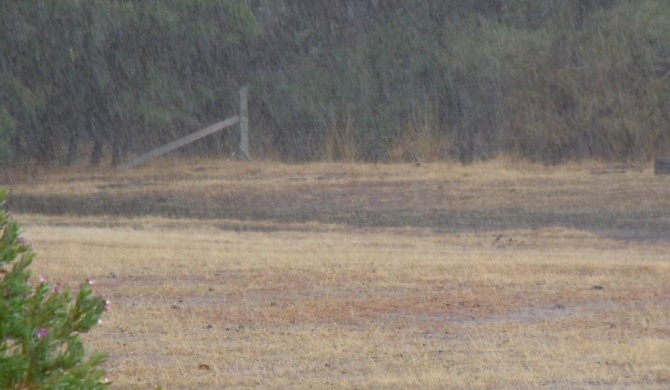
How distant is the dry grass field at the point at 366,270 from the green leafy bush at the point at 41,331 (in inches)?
119

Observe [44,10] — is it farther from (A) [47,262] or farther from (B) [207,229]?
(A) [47,262]

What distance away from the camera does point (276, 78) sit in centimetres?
2581

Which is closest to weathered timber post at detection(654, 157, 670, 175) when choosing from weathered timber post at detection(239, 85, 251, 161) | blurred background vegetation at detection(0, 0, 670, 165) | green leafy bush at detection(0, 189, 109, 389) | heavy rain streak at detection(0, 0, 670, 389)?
heavy rain streak at detection(0, 0, 670, 389)

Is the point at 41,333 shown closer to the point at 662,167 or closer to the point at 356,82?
the point at 662,167

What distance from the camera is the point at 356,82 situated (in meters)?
25.2

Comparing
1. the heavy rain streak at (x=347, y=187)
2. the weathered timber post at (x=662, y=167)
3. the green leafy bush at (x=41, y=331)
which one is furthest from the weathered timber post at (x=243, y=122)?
the green leafy bush at (x=41, y=331)

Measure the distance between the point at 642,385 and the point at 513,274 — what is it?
197 inches

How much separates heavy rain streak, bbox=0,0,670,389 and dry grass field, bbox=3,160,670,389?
0.04 m

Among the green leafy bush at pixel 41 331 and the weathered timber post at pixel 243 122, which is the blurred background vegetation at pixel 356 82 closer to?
the weathered timber post at pixel 243 122

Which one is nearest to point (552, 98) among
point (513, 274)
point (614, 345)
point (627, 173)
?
point (627, 173)

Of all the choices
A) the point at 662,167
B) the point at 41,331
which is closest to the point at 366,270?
the point at 41,331

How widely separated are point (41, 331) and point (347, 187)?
16.2 meters

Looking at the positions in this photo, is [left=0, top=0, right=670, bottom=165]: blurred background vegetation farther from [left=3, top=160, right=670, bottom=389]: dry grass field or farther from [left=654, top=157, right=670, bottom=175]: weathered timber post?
[left=654, top=157, right=670, bottom=175]: weathered timber post

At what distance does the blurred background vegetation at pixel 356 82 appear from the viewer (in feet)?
73.7
